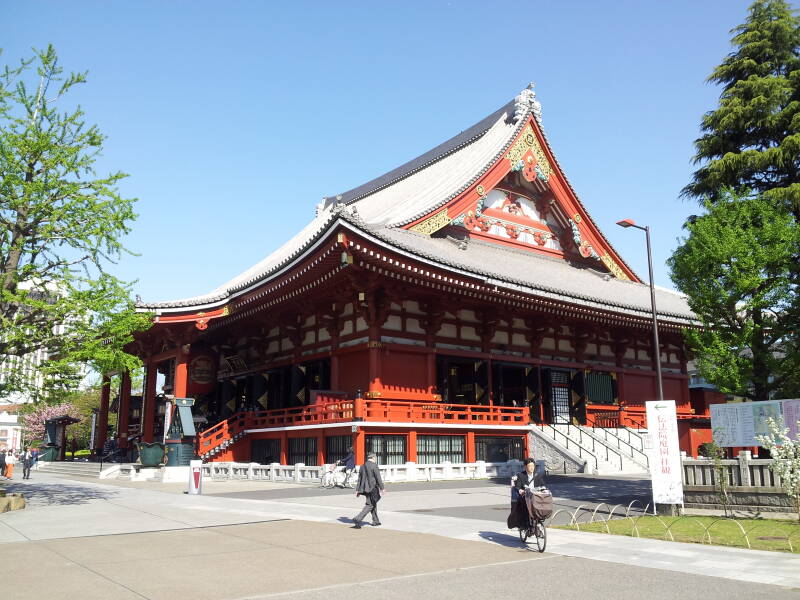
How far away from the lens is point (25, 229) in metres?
16.4

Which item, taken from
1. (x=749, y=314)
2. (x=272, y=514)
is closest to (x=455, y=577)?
(x=272, y=514)

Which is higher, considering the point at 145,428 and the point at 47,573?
the point at 145,428

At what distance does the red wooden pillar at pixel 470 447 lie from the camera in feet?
85.5

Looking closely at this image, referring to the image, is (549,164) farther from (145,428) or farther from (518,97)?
(145,428)

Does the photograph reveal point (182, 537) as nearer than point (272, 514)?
Yes

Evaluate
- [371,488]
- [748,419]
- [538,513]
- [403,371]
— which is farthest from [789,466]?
[403,371]

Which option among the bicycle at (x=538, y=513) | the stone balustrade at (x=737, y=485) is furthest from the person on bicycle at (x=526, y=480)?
the stone balustrade at (x=737, y=485)

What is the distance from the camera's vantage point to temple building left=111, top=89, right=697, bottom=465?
24.5 m

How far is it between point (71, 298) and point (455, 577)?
41.4ft

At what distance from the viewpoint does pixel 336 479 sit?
22266mm

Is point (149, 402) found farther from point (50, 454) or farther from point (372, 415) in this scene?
point (372, 415)

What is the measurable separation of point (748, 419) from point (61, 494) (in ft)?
65.4

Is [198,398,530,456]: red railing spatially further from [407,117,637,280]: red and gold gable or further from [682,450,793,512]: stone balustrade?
[682,450,793,512]: stone balustrade

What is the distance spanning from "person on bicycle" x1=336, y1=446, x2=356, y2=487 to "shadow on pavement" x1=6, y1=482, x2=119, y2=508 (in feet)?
23.9
